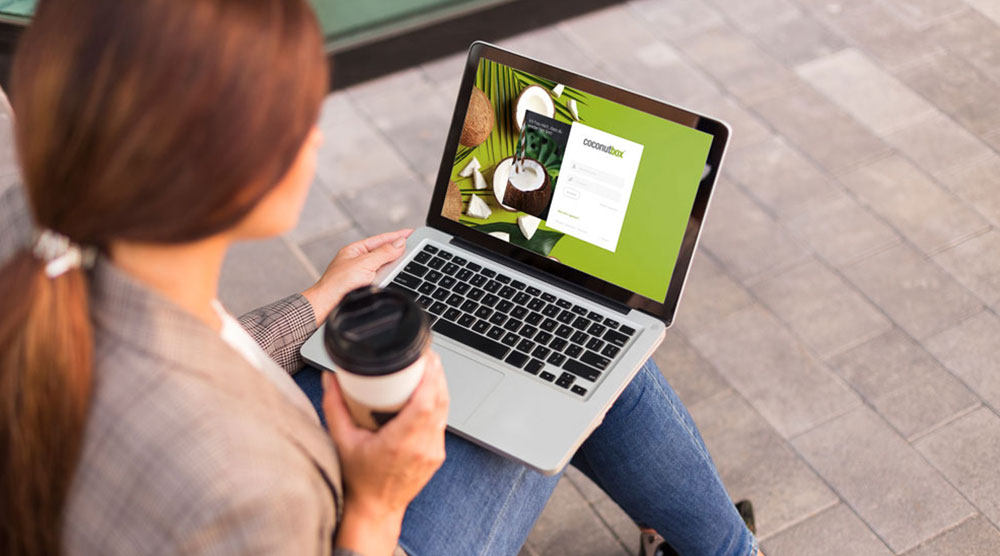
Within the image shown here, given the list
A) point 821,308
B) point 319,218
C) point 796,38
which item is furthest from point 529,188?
point 796,38

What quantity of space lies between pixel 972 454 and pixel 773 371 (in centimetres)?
42

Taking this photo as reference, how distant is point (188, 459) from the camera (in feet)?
2.40

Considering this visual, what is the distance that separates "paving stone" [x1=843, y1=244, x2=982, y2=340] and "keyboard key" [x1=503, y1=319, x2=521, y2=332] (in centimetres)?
119

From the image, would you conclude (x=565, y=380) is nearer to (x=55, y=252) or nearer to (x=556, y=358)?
(x=556, y=358)

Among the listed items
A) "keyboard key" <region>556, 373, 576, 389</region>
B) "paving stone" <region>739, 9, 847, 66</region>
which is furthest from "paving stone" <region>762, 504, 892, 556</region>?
"paving stone" <region>739, 9, 847, 66</region>

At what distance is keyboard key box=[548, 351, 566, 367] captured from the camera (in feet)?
4.24

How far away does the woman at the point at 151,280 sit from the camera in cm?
66

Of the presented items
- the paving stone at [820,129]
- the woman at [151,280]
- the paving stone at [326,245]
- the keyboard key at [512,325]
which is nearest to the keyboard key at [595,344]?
the keyboard key at [512,325]

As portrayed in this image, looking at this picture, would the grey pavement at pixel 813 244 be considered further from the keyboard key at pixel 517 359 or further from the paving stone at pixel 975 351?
the keyboard key at pixel 517 359

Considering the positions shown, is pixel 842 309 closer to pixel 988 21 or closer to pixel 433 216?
pixel 433 216

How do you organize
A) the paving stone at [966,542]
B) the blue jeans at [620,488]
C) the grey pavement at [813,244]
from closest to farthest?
the blue jeans at [620,488] → the paving stone at [966,542] → the grey pavement at [813,244]

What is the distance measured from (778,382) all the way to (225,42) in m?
1.65

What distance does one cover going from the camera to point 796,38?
9.72 ft

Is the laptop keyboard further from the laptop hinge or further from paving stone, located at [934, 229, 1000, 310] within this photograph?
paving stone, located at [934, 229, 1000, 310]
